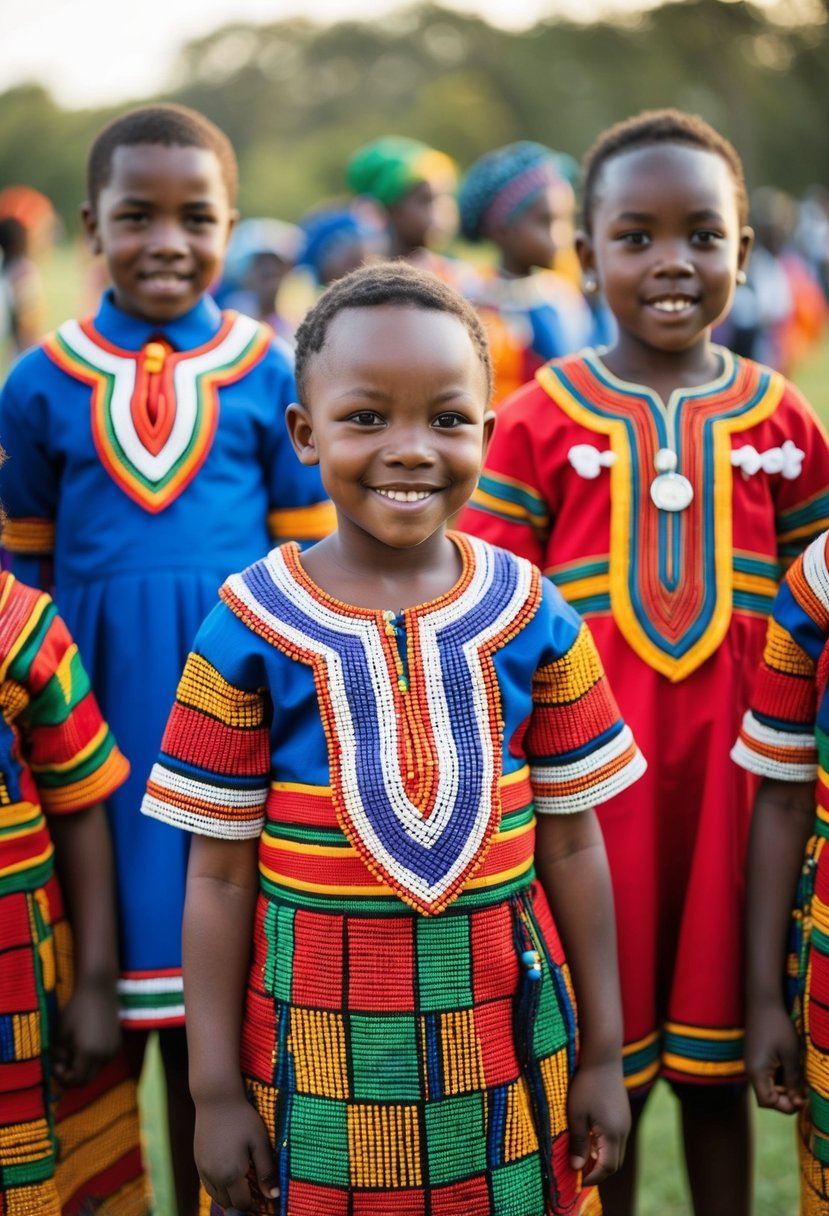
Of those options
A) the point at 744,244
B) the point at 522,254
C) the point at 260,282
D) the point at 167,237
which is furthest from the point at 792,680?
the point at 260,282

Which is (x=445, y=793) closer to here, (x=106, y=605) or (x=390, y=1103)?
(x=390, y=1103)

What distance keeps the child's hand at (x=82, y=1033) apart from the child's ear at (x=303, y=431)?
94 cm

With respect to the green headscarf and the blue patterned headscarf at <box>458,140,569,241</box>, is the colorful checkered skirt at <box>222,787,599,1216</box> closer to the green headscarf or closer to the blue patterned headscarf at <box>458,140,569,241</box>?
the blue patterned headscarf at <box>458,140,569,241</box>

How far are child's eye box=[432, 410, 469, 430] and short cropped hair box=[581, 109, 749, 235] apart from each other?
94 centimetres

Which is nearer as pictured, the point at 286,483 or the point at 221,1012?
the point at 221,1012

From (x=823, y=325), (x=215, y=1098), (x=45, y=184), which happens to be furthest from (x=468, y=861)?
(x=45, y=184)

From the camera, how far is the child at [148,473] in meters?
2.48

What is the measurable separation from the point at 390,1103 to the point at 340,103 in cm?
5121

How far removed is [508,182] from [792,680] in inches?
168

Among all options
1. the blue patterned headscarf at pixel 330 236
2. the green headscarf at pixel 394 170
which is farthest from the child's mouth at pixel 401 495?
the blue patterned headscarf at pixel 330 236

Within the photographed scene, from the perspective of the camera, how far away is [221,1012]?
72.4 inches

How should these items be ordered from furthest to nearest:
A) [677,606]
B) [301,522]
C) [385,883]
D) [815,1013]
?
[301,522], [677,606], [815,1013], [385,883]

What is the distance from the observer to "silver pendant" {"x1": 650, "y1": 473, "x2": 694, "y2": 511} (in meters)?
2.35

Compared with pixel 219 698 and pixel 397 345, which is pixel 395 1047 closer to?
pixel 219 698
